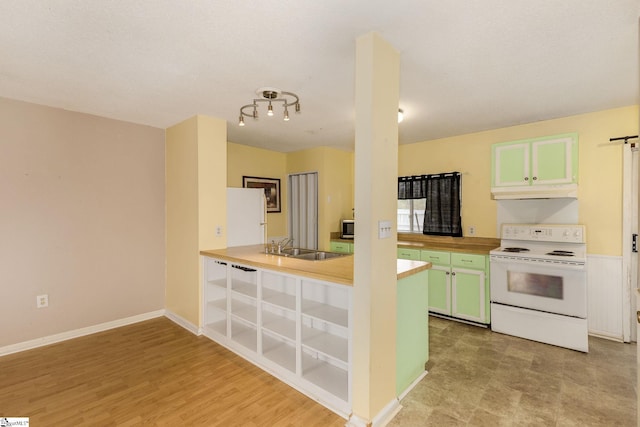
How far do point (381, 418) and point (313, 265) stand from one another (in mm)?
1099

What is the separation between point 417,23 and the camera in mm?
1696

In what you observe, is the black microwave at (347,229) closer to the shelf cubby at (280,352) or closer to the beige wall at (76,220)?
the shelf cubby at (280,352)

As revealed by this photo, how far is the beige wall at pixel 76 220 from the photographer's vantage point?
9.31 ft

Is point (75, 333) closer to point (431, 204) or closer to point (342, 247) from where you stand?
point (342, 247)

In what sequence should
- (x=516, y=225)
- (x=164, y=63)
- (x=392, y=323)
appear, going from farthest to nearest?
(x=516, y=225) < (x=164, y=63) < (x=392, y=323)

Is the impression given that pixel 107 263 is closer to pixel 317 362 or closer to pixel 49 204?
pixel 49 204

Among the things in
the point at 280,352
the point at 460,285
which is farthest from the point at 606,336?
the point at 280,352

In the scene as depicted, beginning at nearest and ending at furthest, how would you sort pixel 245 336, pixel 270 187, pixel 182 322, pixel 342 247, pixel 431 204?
pixel 245 336 < pixel 182 322 < pixel 431 204 < pixel 342 247 < pixel 270 187

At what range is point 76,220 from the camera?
126 inches

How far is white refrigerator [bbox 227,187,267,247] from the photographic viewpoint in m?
3.62

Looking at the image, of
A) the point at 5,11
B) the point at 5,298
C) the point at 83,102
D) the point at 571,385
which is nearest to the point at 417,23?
the point at 5,11

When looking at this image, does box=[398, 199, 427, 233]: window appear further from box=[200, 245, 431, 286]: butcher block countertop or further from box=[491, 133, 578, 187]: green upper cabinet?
box=[200, 245, 431, 286]: butcher block countertop

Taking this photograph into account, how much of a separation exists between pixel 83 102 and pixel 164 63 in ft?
4.54

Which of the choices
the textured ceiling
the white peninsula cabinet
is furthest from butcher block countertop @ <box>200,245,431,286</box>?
the textured ceiling
